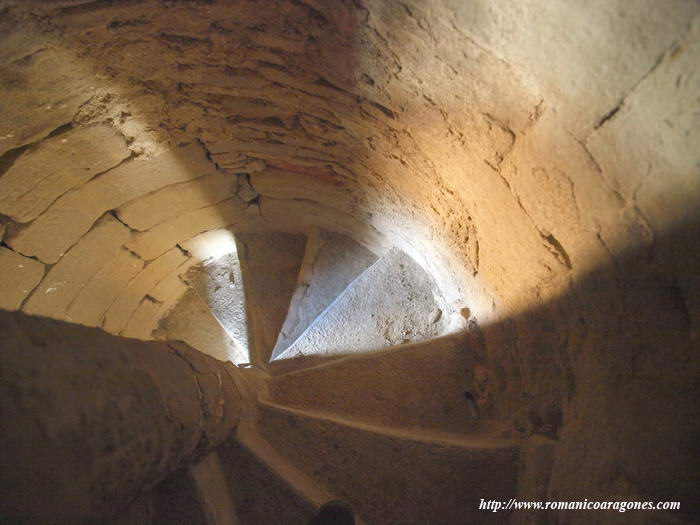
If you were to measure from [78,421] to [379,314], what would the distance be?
8.20 ft

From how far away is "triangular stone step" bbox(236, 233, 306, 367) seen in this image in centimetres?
401

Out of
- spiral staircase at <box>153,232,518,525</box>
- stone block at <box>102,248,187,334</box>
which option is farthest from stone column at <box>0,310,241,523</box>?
stone block at <box>102,248,187,334</box>

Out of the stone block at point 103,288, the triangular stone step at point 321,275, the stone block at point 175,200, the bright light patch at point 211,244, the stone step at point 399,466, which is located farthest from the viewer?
the bright light patch at point 211,244

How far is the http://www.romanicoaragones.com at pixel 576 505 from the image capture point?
3.94 feet

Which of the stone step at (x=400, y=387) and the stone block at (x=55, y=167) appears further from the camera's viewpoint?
the stone step at (x=400, y=387)

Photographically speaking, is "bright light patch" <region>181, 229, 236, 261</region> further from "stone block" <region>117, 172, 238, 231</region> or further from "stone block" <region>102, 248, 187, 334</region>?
"stone block" <region>117, 172, 238, 231</region>

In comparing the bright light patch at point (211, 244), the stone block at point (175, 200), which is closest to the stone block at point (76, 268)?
the stone block at point (175, 200)

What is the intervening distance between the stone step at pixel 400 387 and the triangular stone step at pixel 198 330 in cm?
140

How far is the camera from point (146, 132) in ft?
8.00

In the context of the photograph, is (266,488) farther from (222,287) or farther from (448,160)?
(222,287)

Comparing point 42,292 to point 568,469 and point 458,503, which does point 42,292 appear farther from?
point 568,469

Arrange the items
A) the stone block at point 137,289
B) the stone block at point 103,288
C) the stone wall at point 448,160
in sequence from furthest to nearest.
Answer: the stone block at point 137,289, the stone block at point 103,288, the stone wall at point 448,160

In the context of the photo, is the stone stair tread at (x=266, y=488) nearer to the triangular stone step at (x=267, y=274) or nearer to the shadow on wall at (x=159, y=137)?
the shadow on wall at (x=159, y=137)

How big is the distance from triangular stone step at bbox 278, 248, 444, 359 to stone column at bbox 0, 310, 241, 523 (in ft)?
6.19
